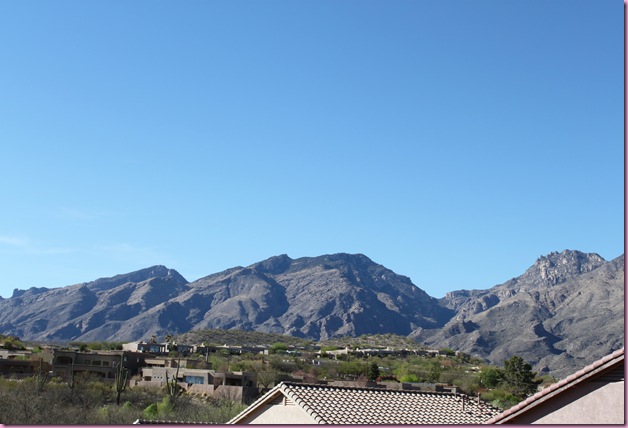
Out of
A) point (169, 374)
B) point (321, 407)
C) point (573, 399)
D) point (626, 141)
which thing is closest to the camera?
Result: point (626, 141)

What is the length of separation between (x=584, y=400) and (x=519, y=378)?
2726 inches

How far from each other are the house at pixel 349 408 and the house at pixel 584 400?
5.98 metres

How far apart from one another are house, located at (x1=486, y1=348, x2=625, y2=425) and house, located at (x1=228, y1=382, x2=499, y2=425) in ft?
19.6

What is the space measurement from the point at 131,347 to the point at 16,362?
124 feet

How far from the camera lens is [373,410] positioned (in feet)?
62.4

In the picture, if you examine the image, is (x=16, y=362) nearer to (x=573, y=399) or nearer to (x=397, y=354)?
(x=397, y=354)

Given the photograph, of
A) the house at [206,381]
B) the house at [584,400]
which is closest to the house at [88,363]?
the house at [206,381]

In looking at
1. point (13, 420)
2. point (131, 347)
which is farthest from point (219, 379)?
point (131, 347)

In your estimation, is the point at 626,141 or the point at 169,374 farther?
the point at 169,374

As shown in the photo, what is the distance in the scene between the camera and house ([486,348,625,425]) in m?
11.6

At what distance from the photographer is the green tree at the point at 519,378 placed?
75000 millimetres

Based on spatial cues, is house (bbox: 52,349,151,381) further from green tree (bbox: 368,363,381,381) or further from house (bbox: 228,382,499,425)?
house (bbox: 228,382,499,425)

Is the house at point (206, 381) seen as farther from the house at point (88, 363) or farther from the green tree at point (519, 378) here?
the green tree at point (519, 378)

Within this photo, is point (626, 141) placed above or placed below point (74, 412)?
above
